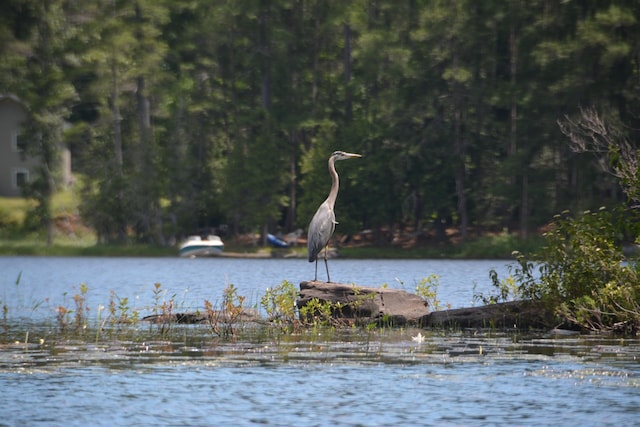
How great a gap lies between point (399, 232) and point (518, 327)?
51663mm

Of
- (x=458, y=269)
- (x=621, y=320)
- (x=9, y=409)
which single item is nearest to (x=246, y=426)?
(x=9, y=409)

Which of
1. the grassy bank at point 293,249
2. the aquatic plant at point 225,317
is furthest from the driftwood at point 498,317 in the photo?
the grassy bank at point 293,249

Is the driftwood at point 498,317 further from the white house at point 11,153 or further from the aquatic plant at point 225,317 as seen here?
the white house at point 11,153

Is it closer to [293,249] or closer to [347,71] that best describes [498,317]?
[293,249]

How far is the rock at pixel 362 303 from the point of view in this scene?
78.3 ft

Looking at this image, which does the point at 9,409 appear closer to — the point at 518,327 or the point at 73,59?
the point at 518,327

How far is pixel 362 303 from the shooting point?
2412 centimetres

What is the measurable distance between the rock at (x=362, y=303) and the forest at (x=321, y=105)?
3807 cm

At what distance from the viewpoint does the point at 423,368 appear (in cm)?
1783

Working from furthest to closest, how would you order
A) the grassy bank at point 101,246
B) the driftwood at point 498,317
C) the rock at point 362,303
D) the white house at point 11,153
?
the white house at point 11,153 < the grassy bank at point 101,246 < the driftwood at point 498,317 < the rock at point 362,303

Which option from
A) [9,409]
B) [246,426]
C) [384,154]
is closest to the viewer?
[246,426]

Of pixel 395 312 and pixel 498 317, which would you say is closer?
pixel 498 317

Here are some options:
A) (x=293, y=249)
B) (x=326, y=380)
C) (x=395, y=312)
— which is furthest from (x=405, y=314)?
(x=293, y=249)

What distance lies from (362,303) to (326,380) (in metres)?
7.51
